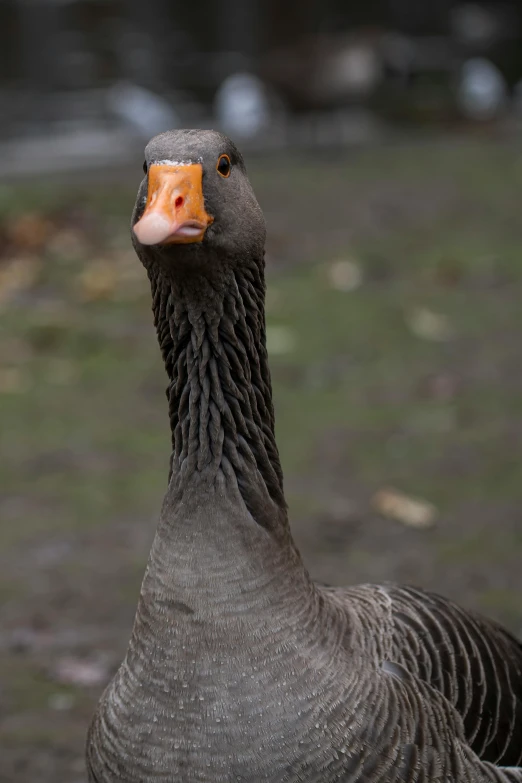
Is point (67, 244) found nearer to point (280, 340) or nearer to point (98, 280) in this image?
point (98, 280)

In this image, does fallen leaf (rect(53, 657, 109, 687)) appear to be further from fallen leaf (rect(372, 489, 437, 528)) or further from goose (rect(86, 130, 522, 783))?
fallen leaf (rect(372, 489, 437, 528))

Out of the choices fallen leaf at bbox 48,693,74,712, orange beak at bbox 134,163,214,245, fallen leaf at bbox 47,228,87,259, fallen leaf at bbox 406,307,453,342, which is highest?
fallen leaf at bbox 47,228,87,259

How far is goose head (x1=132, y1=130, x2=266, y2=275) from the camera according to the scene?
2.28 metres

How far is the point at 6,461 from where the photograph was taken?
599cm

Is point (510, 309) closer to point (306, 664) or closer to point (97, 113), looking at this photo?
point (306, 664)

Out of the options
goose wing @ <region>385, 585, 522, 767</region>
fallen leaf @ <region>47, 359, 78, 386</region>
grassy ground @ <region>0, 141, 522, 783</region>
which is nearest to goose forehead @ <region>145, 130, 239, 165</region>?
goose wing @ <region>385, 585, 522, 767</region>

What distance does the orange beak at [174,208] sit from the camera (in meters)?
2.20

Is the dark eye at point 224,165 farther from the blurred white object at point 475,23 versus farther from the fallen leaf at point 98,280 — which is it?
the blurred white object at point 475,23

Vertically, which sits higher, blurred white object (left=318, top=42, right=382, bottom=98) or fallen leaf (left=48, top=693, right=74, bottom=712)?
blurred white object (left=318, top=42, right=382, bottom=98)

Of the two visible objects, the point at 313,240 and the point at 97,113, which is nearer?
the point at 313,240

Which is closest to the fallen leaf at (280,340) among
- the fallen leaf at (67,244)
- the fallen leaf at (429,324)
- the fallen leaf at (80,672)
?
the fallen leaf at (429,324)

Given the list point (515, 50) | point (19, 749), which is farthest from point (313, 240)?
point (515, 50)

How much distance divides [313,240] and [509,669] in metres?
6.76

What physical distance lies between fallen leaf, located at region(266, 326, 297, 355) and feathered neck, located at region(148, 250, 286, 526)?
14.3ft
